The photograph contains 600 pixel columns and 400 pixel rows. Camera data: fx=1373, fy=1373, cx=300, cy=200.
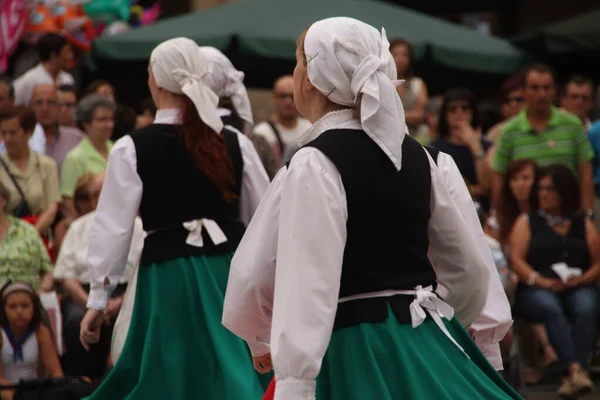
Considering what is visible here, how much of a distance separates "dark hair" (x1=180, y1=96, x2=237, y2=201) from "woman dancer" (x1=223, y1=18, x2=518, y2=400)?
2.14 m

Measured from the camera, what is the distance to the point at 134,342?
227 inches

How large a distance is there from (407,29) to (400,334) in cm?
951

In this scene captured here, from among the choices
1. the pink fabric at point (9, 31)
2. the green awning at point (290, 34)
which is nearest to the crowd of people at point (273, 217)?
the green awning at point (290, 34)

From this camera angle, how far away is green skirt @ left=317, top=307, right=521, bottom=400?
355 centimetres

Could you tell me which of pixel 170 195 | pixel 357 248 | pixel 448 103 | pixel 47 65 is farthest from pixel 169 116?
pixel 47 65

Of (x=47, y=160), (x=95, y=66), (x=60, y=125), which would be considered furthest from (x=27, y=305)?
(x=95, y=66)

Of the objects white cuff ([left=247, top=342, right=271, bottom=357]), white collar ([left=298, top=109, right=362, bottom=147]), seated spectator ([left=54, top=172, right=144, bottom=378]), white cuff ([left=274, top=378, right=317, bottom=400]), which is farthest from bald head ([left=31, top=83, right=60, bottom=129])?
white cuff ([left=274, top=378, right=317, bottom=400])

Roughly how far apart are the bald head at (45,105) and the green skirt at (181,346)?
4.09 meters

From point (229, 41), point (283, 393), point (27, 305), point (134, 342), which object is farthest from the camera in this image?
point (229, 41)

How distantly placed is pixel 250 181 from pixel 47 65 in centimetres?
522

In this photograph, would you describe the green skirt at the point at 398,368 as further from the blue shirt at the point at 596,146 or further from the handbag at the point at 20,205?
the blue shirt at the point at 596,146

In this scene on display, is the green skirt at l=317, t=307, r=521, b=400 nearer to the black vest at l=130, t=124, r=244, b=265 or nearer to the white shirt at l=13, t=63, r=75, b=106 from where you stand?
the black vest at l=130, t=124, r=244, b=265

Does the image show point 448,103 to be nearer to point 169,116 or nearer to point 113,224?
point 169,116

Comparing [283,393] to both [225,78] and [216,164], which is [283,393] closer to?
[216,164]
